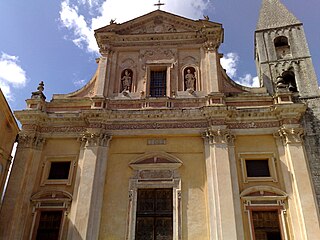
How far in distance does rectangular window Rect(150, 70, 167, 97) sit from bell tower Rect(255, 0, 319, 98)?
204 inches

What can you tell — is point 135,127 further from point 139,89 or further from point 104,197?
point 104,197

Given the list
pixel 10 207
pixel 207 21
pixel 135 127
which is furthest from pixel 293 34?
pixel 10 207

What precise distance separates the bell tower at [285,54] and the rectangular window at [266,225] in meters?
6.24

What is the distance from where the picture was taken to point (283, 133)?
529 inches

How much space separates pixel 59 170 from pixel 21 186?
1.60 meters

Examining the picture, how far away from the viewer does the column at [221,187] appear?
38.5ft

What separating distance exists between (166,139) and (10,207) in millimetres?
6680

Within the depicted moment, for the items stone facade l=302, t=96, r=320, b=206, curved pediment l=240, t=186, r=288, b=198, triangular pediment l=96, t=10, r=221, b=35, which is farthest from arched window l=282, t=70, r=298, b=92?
curved pediment l=240, t=186, r=288, b=198

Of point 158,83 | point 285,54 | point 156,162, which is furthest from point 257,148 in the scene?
point 285,54

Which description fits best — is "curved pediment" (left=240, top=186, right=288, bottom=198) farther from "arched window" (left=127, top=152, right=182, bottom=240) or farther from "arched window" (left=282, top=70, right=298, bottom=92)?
"arched window" (left=282, top=70, right=298, bottom=92)

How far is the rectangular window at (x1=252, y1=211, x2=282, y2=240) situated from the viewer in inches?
469

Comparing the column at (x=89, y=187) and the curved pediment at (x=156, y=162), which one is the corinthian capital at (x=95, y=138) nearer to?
the column at (x=89, y=187)

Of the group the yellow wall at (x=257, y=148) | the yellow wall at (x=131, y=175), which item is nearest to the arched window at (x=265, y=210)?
the yellow wall at (x=257, y=148)

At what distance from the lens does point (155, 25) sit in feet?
57.3
